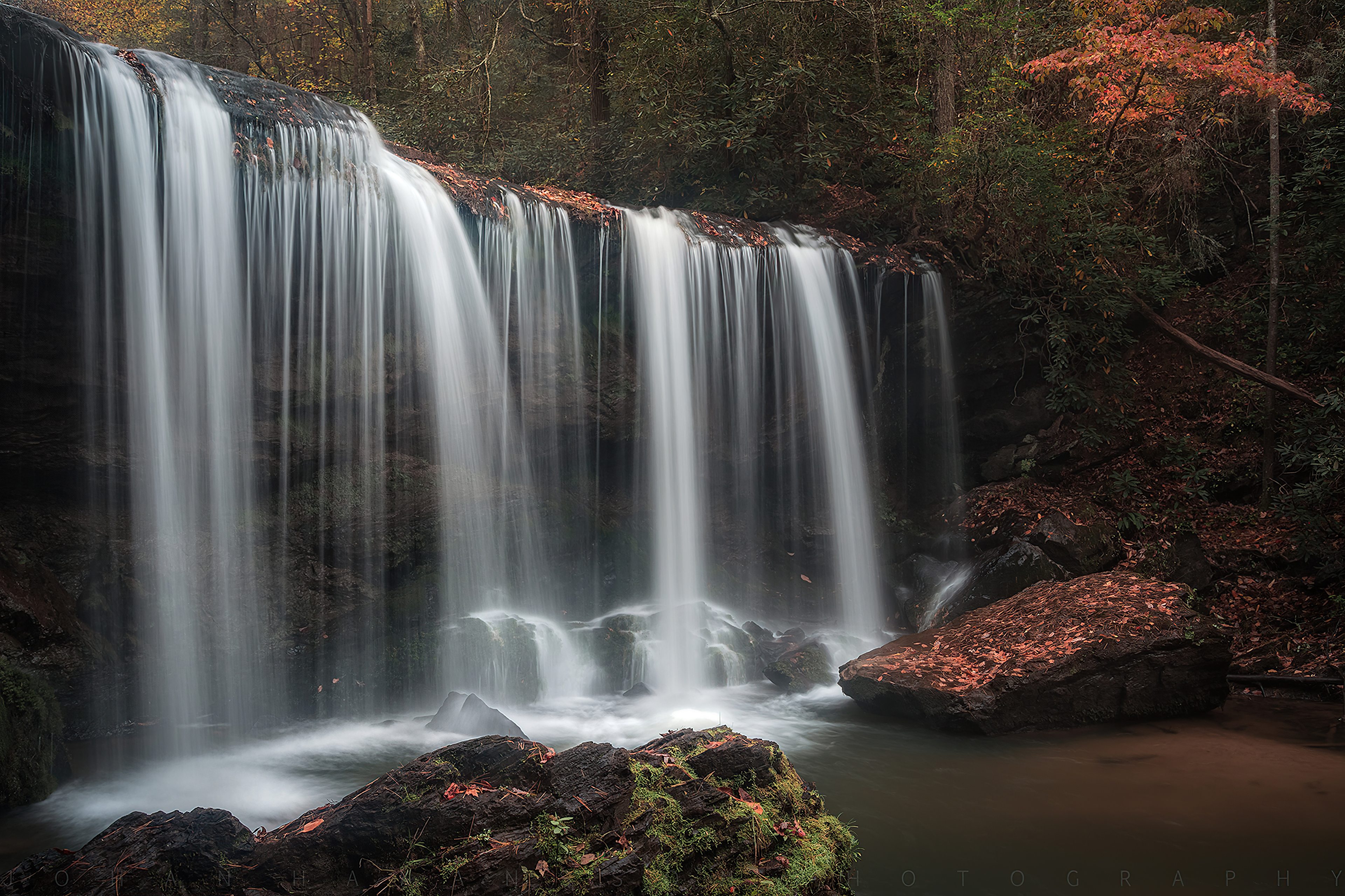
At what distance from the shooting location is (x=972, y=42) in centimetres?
1366

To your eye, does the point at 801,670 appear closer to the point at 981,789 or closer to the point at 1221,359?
the point at 981,789

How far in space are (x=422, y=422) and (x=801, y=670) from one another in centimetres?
538

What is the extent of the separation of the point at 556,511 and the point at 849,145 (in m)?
8.44

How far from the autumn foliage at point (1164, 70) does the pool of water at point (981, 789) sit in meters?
7.34

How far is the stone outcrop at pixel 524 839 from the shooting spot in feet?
11.4

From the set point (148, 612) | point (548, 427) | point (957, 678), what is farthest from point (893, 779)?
point (148, 612)

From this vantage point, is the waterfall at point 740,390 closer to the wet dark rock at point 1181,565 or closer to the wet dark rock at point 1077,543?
the wet dark rock at point 1077,543

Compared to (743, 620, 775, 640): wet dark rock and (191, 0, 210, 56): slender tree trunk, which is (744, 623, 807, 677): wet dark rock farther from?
(191, 0, 210, 56): slender tree trunk

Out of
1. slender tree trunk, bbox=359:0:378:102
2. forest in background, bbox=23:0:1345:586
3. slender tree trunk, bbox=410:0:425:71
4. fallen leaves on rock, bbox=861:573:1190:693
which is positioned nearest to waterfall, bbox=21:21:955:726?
forest in background, bbox=23:0:1345:586

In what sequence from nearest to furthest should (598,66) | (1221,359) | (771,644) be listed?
1. (771,644)
2. (1221,359)
3. (598,66)

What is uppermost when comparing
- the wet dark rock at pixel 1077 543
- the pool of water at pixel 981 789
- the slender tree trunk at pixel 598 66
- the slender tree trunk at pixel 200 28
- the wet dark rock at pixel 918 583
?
the slender tree trunk at pixel 200 28

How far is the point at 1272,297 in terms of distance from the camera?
1080 centimetres

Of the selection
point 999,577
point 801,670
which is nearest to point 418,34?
point 801,670

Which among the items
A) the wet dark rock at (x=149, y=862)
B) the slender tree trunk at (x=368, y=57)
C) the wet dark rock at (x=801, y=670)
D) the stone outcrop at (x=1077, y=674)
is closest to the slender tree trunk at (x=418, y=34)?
the slender tree trunk at (x=368, y=57)
